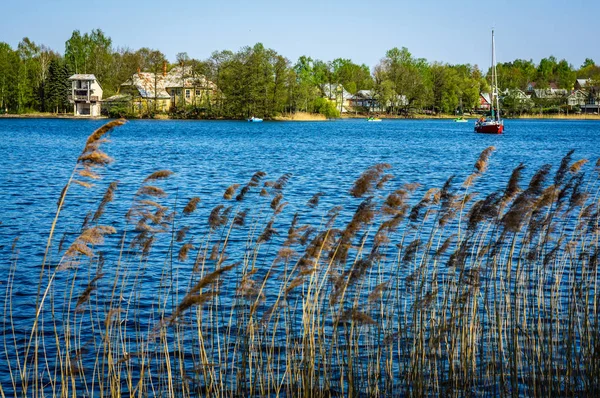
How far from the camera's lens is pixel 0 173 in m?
37.6

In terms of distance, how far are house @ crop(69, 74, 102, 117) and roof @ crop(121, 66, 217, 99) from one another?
5381 millimetres

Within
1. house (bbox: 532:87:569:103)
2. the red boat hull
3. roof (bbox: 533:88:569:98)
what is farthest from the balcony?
roof (bbox: 533:88:569:98)

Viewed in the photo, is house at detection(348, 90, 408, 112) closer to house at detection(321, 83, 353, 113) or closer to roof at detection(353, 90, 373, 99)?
roof at detection(353, 90, 373, 99)

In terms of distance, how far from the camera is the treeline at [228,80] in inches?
4808

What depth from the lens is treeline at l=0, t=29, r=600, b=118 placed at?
12212cm

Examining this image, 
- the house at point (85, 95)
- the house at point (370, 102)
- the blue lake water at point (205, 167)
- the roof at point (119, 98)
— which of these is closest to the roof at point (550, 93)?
the house at point (370, 102)

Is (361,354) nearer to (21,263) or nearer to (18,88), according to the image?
(21,263)

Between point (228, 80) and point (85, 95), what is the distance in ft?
78.4

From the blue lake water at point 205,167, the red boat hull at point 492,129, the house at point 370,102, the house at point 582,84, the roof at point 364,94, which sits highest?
the house at point 582,84

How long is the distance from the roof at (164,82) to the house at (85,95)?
17.7 ft

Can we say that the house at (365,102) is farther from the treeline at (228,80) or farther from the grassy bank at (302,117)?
the grassy bank at (302,117)

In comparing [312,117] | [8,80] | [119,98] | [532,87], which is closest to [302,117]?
[312,117]

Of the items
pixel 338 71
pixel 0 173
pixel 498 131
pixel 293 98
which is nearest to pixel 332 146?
pixel 498 131

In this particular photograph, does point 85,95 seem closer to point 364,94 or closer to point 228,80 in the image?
point 228,80
